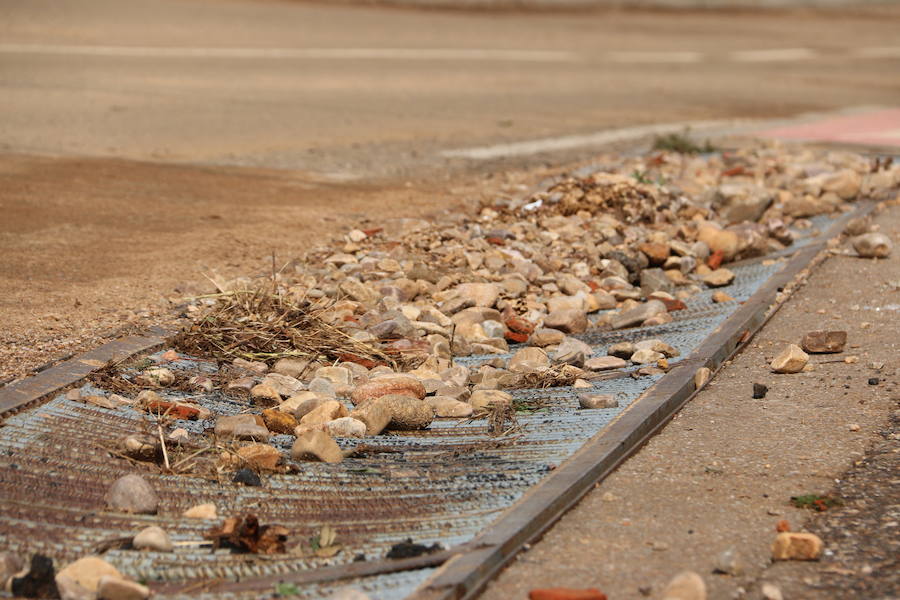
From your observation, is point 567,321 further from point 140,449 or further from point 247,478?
point 140,449

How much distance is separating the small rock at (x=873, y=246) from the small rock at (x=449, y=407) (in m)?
4.04

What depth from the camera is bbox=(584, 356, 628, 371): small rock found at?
6.14 m

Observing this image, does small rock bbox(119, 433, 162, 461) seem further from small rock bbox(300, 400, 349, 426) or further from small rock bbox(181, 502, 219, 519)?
small rock bbox(300, 400, 349, 426)

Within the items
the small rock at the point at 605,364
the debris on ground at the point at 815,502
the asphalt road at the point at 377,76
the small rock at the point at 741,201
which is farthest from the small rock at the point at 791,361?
the asphalt road at the point at 377,76

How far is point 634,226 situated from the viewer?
9.12m

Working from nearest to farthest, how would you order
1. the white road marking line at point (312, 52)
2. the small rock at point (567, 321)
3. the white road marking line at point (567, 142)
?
the small rock at point (567, 321)
the white road marking line at point (567, 142)
the white road marking line at point (312, 52)

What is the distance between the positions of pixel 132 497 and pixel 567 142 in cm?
1019

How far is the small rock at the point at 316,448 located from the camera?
483cm

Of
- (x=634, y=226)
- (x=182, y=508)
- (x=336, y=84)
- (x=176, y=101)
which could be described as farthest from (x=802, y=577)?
(x=336, y=84)

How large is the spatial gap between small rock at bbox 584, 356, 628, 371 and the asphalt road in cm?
528

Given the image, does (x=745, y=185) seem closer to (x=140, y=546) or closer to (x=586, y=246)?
(x=586, y=246)

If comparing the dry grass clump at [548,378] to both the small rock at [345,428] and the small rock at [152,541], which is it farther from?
the small rock at [152,541]

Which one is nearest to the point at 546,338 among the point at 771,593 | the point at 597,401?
the point at 597,401

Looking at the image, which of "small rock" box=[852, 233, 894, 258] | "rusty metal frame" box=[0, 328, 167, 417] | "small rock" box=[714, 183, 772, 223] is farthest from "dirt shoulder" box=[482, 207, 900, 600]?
"small rock" box=[714, 183, 772, 223]
